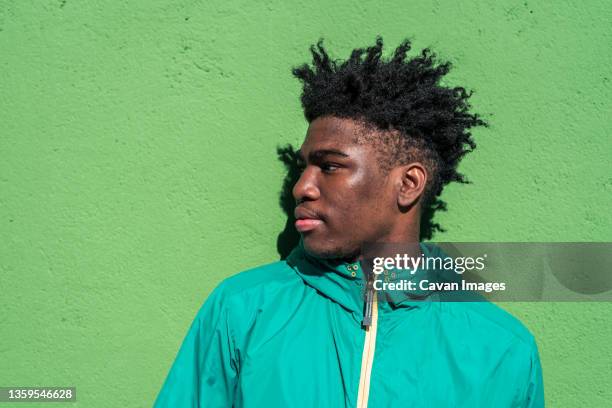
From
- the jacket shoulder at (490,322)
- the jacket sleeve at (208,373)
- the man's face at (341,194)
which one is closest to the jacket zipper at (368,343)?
the man's face at (341,194)

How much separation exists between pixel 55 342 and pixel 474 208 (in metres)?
1.85

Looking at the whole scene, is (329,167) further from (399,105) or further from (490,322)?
(490,322)

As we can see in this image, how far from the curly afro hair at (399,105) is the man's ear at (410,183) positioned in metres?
0.03

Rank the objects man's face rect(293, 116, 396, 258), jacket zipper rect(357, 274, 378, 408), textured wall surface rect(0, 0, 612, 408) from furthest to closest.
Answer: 1. textured wall surface rect(0, 0, 612, 408)
2. man's face rect(293, 116, 396, 258)
3. jacket zipper rect(357, 274, 378, 408)

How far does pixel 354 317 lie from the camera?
1.96 m

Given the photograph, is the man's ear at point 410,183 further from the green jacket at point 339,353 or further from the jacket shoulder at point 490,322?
the jacket shoulder at point 490,322

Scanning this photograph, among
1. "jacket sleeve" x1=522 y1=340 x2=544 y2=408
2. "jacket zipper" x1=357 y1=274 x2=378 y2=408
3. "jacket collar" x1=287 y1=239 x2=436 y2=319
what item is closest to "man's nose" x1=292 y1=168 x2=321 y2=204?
"jacket collar" x1=287 y1=239 x2=436 y2=319

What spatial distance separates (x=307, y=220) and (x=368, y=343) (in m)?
0.46

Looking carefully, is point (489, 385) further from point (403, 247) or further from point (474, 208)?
point (474, 208)

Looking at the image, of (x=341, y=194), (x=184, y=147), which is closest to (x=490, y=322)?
Answer: (x=341, y=194)

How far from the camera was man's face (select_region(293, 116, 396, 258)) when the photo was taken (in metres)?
1.97

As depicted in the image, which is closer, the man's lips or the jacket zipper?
the jacket zipper

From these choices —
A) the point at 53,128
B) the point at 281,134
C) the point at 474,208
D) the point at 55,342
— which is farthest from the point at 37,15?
the point at 474,208

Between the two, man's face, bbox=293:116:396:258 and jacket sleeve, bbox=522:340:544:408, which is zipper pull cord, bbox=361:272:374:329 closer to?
man's face, bbox=293:116:396:258
